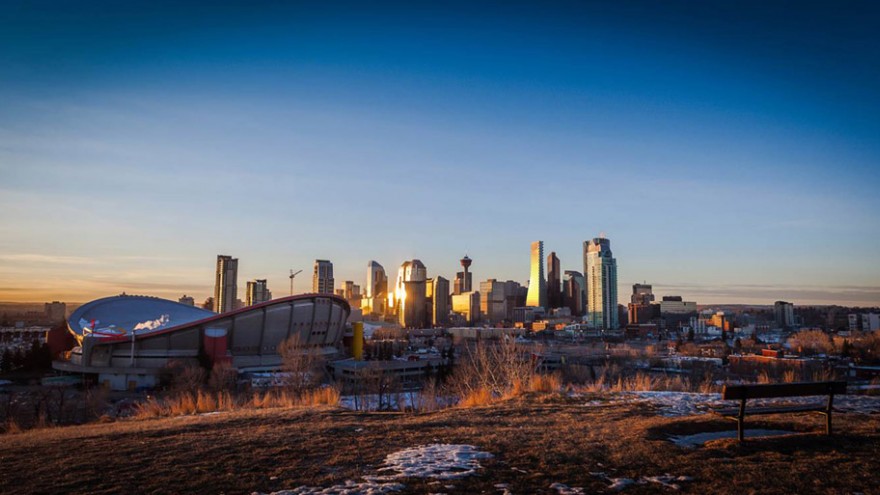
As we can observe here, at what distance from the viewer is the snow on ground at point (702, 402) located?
12.2 m

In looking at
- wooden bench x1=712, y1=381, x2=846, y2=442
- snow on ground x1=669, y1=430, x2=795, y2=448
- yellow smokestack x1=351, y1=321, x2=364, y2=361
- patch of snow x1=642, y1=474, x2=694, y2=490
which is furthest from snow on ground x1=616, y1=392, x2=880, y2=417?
yellow smokestack x1=351, y1=321, x2=364, y2=361

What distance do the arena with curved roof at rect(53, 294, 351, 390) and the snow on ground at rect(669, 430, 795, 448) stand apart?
53831 mm

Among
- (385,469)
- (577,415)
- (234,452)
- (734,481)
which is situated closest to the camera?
(734,481)

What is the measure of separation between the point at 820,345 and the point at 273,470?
97225 millimetres

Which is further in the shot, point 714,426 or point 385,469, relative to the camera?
point 714,426

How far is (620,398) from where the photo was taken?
1450cm

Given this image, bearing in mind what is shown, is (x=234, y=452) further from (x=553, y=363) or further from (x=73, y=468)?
(x=553, y=363)

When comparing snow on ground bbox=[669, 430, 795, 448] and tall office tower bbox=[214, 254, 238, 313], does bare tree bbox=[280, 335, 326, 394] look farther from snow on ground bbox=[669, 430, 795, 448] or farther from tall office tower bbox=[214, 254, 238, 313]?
tall office tower bbox=[214, 254, 238, 313]

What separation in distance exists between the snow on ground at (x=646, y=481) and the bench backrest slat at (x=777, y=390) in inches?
82.9

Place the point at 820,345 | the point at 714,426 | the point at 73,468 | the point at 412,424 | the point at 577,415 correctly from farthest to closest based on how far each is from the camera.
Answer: the point at 820,345 < the point at 577,415 < the point at 412,424 < the point at 714,426 < the point at 73,468

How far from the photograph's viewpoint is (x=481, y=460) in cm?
802

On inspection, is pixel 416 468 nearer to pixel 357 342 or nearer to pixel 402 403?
pixel 402 403

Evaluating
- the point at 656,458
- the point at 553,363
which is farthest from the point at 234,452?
the point at 553,363

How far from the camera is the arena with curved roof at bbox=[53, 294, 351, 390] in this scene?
57781 mm
